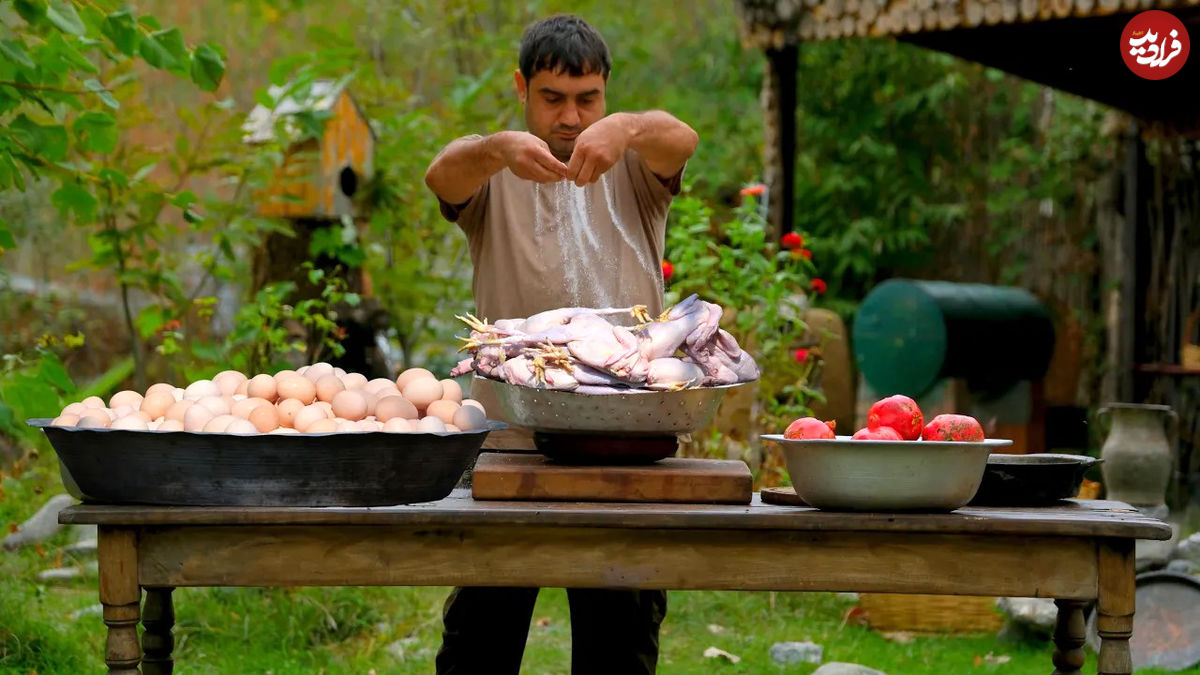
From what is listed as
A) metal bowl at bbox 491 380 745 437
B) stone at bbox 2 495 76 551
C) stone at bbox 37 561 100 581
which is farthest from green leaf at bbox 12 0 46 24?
stone at bbox 2 495 76 551

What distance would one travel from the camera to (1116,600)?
2.41 metres

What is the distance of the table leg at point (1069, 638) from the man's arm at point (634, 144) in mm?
1274

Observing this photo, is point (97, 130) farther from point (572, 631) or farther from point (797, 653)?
point (797, 653)

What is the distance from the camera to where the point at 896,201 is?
510 inches

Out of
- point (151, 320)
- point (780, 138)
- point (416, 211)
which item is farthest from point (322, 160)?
point (780, 138)

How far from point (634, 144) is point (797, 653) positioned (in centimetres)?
250

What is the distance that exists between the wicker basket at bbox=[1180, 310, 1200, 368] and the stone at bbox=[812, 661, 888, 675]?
4.62 m

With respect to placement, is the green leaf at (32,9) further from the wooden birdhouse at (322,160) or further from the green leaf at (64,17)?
the wooden birdhouse at (322,160)

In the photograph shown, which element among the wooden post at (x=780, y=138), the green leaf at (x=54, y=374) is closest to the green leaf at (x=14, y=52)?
the green leaf at (x=54, y=374)

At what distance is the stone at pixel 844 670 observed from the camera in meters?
4.36

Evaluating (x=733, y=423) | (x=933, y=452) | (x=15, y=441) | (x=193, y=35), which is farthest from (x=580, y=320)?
(x=193, y=35)

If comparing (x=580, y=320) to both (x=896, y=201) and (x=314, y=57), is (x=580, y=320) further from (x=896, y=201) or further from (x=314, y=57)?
(x=896, y=201)

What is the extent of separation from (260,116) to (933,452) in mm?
4923

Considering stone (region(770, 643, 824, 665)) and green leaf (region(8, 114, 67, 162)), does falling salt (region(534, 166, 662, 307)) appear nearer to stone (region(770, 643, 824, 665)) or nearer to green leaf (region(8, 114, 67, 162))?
green leaf (region(8, 114, 67, 162))
